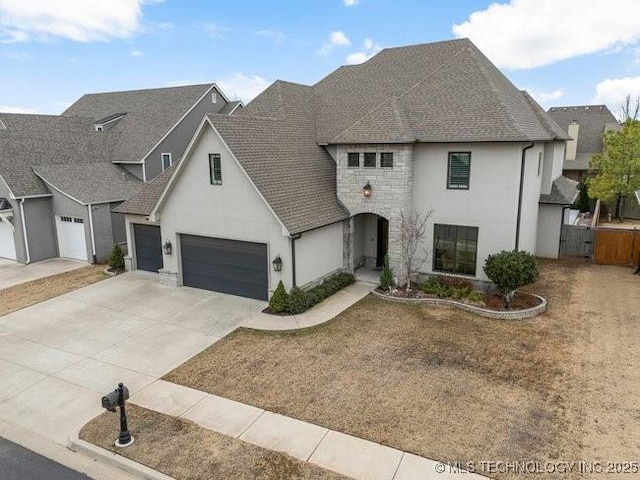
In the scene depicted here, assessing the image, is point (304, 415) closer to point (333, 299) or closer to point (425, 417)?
point (425, 417)

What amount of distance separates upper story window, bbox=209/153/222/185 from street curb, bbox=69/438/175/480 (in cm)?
963

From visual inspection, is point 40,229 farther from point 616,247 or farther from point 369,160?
point 616,247

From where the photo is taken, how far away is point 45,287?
17891mm

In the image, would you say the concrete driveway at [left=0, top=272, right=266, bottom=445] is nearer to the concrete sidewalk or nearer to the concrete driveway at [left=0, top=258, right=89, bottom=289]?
the concrete sidewalk

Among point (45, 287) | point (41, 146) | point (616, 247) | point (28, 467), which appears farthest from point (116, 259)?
point (616, 247)

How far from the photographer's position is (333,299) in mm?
15828

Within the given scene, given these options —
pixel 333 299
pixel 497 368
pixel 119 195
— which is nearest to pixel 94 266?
pixel 119 195

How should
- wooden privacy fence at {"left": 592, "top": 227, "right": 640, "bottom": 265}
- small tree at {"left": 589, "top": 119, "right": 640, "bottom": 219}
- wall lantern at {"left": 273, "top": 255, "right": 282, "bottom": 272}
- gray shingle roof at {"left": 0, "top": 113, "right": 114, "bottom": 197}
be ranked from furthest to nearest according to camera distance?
small tree at {"left": 589, "top": 119, "right": 640, "bottom": 219}, gray shingle roof at {"left": 0, "top": 113, "right": 114, "bottom": 197}, wooden privacy fence at {"left": 592, "top": 227, "right": 640, "bottom": 265}, wall lantern at {"left": 273, "top": 255, "right": 282, "bottom": 272}

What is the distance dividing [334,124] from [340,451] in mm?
15186

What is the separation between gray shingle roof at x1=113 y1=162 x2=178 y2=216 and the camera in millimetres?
18933

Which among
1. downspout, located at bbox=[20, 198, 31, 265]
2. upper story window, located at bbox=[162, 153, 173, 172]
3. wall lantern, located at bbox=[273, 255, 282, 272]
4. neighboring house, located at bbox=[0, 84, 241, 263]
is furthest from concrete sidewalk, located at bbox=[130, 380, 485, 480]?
upper story window, located at bbox=[162, 153, 173, 172]

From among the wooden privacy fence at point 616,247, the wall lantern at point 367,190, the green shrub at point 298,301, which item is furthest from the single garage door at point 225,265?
the wooden privacy fence at point 616,247

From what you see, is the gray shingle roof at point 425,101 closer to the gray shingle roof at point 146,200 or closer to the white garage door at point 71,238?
the gray shingle roof at point 146,200

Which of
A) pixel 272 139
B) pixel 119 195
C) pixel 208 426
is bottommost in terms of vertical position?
pixel 208 426
